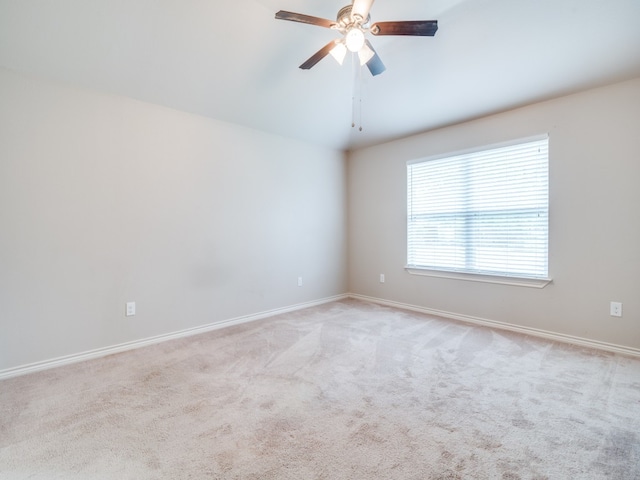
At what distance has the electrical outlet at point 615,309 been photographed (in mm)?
2584

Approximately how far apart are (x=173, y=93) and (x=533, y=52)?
10.1 feet

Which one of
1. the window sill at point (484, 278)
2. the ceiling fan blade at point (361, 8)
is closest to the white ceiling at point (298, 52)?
the ceiling fan blade at point (361, 8)

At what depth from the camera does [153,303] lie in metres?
2.86

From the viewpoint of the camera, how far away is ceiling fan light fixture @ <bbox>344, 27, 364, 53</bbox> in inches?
69.9

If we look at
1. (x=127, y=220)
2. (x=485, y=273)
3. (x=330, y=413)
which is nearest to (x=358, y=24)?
(x=330, y=413)

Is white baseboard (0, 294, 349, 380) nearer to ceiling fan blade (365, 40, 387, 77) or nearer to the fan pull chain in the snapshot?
the fan pull chain

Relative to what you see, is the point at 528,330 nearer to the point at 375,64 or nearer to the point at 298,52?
the point at 375,64

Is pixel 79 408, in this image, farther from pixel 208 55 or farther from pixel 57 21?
pixel 208 55

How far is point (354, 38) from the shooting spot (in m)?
1.79

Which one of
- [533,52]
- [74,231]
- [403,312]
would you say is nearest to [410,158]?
[533,52]

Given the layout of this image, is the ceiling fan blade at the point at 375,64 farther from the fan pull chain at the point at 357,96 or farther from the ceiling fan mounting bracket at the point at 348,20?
the fan pull chain at the point at 357,96

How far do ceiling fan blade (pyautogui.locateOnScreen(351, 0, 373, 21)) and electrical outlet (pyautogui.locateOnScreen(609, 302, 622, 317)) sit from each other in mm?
3080

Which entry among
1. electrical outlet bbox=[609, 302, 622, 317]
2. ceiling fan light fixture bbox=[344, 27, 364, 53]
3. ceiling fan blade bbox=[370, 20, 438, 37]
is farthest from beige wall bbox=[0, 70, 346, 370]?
electrical outlet bbox=[609, 302, 622, 317]

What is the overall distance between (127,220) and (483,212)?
11.9 feet
